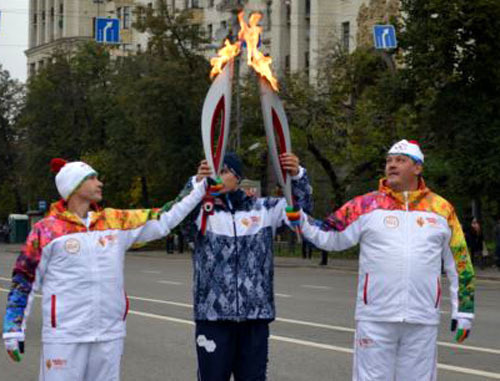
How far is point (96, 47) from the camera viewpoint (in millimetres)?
61312

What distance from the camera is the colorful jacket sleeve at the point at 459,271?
6.88 metres

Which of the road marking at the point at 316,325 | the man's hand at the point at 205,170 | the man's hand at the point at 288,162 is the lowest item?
the road marking at the point at 316,325

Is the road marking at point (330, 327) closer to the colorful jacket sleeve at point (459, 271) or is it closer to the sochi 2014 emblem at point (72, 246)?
the colorful jacket sleeve at point (459, 271)

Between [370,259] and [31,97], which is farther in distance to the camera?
[31,97]

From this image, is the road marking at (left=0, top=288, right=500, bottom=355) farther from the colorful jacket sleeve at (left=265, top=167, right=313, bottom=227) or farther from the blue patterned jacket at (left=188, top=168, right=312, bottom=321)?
the blue patterned jacket at (left=188, top=168, right=312, bottom=321)

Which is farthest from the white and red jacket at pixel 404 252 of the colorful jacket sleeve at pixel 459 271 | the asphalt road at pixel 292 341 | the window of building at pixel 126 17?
the window of building at pixel 126 17

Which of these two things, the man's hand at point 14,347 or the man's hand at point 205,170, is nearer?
the man's hand at point 14,347

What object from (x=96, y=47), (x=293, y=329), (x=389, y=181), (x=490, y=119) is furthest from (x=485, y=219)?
(x=389, y=181)

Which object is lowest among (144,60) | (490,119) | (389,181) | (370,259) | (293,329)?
(293,329)

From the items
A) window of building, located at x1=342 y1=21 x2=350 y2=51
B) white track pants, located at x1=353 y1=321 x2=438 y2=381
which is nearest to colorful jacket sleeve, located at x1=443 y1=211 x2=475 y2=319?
white track pants, located at x1=353 y1=321 x2=438 y2=381

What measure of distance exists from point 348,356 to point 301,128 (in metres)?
27.7

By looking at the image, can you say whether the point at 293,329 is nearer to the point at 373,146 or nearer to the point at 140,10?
the point at 373,146

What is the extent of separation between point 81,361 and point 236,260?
1080mm

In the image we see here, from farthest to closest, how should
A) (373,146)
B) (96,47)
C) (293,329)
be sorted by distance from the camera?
(96,47)
(373,146)
(293,329)
